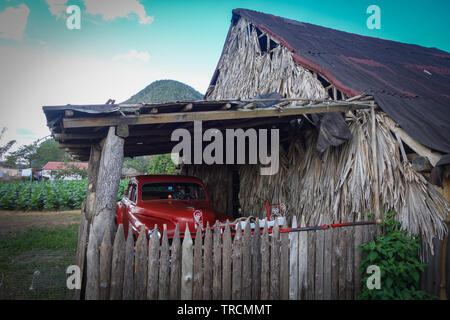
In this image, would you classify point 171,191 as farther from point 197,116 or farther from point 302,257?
point 302,257

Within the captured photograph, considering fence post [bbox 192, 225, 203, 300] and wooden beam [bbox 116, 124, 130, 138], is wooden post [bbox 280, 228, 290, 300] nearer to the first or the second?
fence post [bbox 192, 225, 203, 300]

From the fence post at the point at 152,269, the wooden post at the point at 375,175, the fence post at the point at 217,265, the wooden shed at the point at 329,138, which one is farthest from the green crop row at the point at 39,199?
the wooden post at the point at 375,175

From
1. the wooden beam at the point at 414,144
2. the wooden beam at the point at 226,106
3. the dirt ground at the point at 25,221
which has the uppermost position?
the wooden beam at the point at 226,106

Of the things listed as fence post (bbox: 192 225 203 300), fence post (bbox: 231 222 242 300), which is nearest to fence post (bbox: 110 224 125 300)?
fence post (bbox: 192 225 203 300)

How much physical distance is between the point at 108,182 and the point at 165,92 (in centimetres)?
5887

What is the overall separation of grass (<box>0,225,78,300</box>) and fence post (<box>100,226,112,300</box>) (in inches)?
41.6

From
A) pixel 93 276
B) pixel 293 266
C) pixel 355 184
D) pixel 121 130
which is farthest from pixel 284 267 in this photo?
pixel 121 130

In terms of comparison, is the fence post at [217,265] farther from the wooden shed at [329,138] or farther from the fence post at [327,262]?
the fence post at [327,262]

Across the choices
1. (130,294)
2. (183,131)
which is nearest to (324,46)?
(183,131)

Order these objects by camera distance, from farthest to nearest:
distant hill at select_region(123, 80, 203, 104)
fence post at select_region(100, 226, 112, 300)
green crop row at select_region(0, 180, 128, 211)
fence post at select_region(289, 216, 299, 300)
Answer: distant hill at select_region(123, 80, 203, 104) < green crop row at select_region(0, 180, 128, 211) < fence post at select_region(289, 216, 299, 300) < fence post at select_region(100, 226, 112, 300)

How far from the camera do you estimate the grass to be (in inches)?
174

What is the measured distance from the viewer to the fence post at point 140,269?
10.7 feet

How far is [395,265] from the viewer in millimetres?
3604

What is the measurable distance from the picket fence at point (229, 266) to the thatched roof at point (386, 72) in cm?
190
